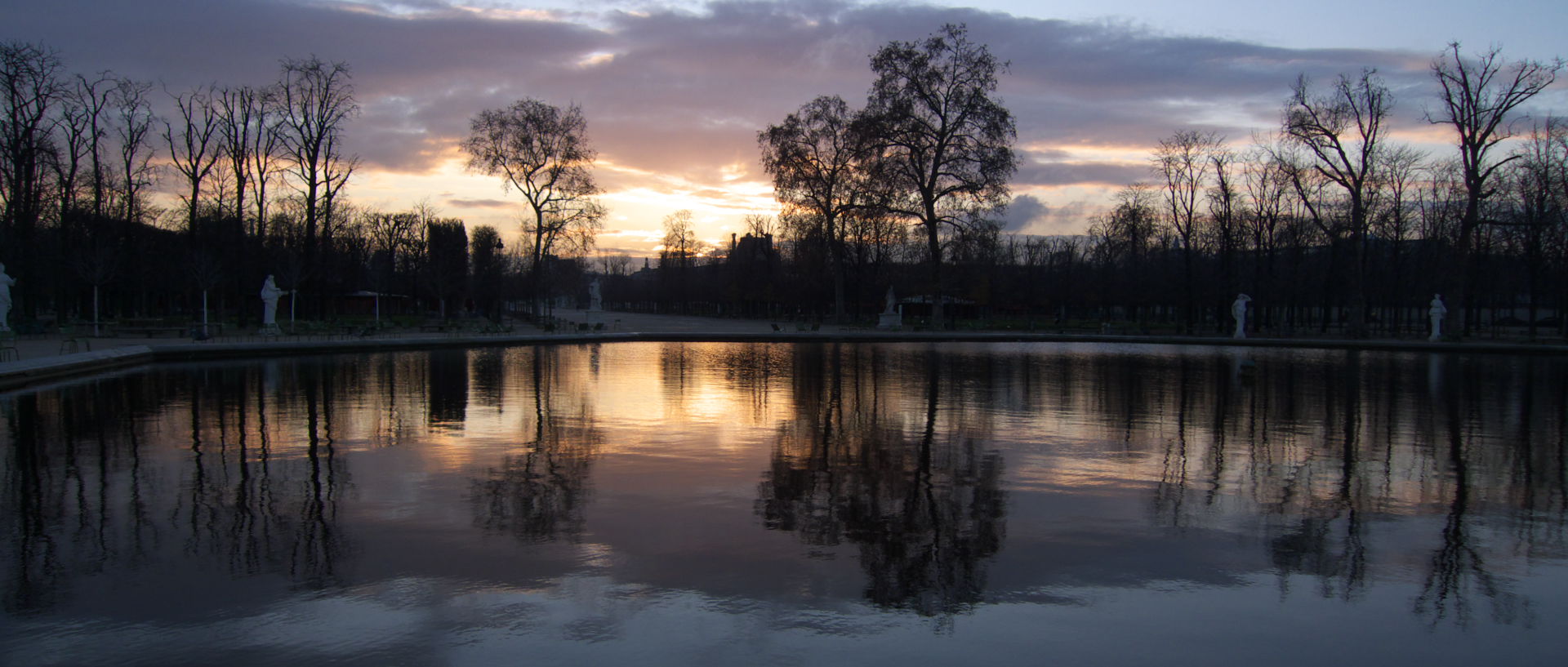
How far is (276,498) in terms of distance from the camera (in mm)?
8336

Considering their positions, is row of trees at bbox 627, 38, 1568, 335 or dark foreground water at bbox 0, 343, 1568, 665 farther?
row of trees at bbox 627, 38, 1568, 335

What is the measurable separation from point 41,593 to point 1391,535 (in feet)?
33.5

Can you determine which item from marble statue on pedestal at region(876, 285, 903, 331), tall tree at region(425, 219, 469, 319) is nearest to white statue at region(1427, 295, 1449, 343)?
marble statue on pedestal at region(876, 285, 903, 331)

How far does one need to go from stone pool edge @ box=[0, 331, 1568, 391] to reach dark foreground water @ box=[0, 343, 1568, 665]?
6.30 meters

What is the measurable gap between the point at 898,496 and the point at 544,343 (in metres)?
32.5

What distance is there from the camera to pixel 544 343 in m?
38.8

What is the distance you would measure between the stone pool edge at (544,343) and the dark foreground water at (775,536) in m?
6.30

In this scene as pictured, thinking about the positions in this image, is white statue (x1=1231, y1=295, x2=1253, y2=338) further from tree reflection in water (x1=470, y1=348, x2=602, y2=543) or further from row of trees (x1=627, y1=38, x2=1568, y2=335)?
tree reflection in water (x1=470, y1=348, x2=602, y2=543)

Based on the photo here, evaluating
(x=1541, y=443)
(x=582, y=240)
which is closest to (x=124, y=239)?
(x=582, y=240)

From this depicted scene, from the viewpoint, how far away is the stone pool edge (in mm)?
20953

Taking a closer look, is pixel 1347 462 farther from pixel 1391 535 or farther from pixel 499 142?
pixel 499 142

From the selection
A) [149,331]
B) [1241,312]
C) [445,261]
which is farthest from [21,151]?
[1241,312]

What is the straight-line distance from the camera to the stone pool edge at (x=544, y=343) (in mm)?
20953

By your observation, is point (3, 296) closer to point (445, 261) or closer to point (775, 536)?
point (775, 536)
